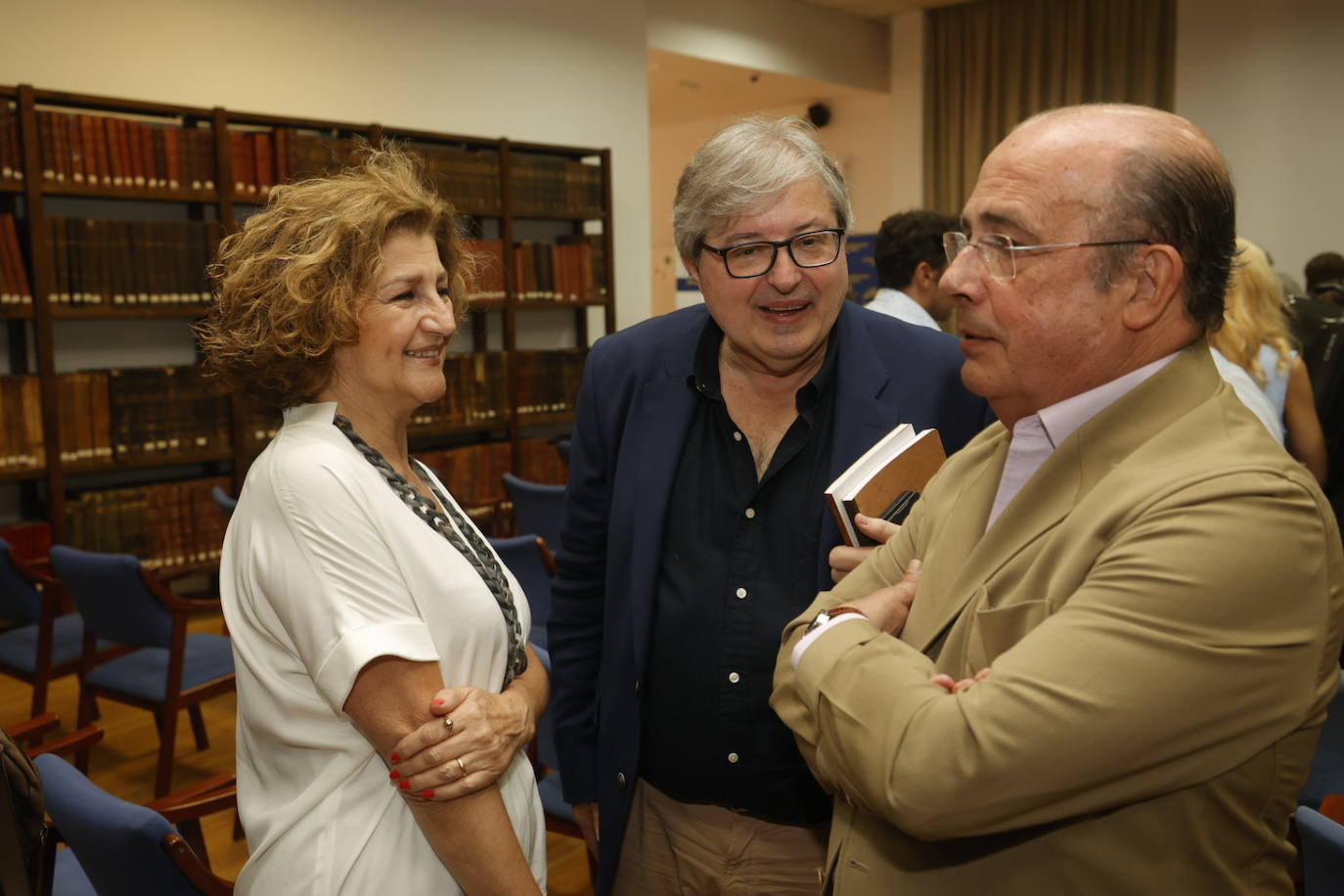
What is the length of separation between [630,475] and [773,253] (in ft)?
1.38

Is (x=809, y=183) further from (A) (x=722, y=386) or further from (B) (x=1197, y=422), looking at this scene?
(B) (x=1197, y=422)

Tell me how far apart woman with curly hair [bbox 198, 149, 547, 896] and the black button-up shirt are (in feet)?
0.75

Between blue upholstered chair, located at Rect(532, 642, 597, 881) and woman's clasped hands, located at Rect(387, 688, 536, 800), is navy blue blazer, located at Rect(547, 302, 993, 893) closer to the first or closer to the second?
woman's clasped hands, located at Rect(387, 688, 536, 800)

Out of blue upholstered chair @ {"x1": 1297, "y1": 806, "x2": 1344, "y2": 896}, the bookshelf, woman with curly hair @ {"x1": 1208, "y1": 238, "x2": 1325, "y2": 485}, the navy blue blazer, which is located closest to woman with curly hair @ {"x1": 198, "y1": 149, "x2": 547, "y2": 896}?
the navy blue blazer

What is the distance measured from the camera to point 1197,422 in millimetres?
989

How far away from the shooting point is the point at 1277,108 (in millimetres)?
8133

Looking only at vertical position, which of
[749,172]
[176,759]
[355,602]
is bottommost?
[176,759]

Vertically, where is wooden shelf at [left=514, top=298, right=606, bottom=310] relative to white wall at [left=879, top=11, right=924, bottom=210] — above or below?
below

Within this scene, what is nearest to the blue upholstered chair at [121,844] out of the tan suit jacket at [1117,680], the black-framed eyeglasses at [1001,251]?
the tan suit jacket at [1117,680]

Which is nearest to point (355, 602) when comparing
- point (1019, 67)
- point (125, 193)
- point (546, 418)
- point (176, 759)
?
point (176, 759)

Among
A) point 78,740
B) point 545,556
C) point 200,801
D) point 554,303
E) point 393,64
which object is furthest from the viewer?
point 554,303

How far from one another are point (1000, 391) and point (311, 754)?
0.96 m

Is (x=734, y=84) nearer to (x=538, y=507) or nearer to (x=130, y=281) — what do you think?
(x=130, y=281)

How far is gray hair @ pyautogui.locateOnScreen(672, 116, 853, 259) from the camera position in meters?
1.62
